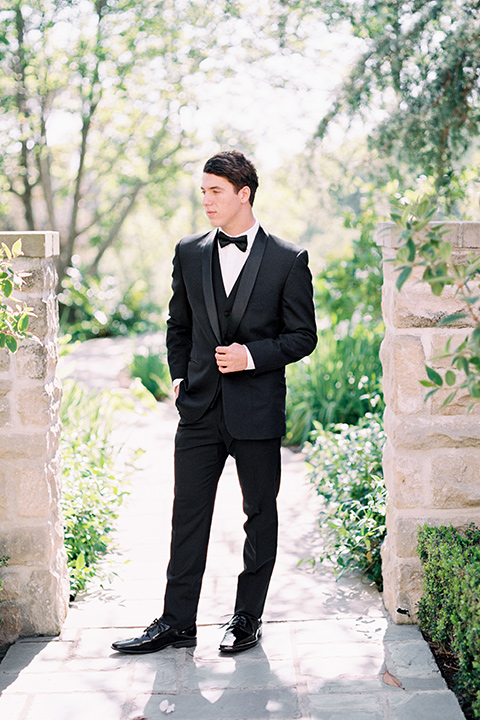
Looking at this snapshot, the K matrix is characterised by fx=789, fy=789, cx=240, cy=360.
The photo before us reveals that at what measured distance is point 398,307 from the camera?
116 inches

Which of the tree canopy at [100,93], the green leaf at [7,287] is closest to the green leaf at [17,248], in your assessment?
the green leaf at [7,287]

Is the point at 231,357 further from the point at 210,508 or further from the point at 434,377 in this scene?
the point at 434,377

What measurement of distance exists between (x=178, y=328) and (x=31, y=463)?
77 centimetres

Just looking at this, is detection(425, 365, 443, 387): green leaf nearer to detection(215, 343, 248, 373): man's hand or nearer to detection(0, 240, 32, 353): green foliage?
detection(215, 343, 248, 373): man's hand

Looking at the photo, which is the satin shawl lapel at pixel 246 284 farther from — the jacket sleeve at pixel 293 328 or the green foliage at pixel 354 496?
the green foliage at pixel 354 496

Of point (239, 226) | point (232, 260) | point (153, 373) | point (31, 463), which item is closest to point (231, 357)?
point (232, 260)

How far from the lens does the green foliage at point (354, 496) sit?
3604mm

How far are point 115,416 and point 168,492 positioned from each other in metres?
1.71

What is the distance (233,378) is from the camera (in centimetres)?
287

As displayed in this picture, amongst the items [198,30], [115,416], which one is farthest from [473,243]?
[198,30]

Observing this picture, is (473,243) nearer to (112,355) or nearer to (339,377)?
(339,377)

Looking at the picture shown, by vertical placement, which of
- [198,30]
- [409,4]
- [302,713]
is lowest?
[302,713]

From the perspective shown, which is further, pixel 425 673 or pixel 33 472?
pixel 33 472

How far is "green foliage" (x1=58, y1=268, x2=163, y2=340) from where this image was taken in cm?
1075
